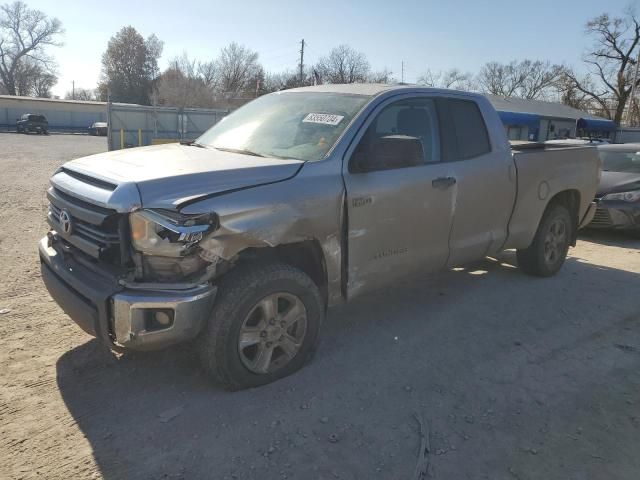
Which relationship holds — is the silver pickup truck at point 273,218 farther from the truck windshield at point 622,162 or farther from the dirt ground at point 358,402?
the truck windshield at point 622,162

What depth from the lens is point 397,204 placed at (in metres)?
3.88

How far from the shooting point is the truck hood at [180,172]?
9.52 feet

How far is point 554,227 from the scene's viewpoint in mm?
5848

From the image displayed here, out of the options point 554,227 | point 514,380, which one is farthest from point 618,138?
point 514,380

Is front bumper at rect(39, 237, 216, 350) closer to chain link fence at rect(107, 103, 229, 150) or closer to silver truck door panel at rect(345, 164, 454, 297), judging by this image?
silver truck door panel at rect(345, 164, 454, 297)

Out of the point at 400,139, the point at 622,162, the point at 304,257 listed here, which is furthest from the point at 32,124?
the point at 400,139

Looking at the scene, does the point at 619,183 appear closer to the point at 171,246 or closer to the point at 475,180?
the point at 475,180

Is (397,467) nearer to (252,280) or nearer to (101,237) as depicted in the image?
(252,280)

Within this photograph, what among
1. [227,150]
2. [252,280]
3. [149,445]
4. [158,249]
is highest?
[227,150]

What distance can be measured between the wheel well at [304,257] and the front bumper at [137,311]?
1.85 feet

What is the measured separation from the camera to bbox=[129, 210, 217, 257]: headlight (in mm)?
2850

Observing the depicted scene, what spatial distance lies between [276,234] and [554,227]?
3950 mm

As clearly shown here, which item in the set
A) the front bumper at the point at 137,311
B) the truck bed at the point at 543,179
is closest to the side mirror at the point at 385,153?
the front bumper at the point at 137,311

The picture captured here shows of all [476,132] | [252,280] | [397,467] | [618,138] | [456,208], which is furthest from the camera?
[618,138]
